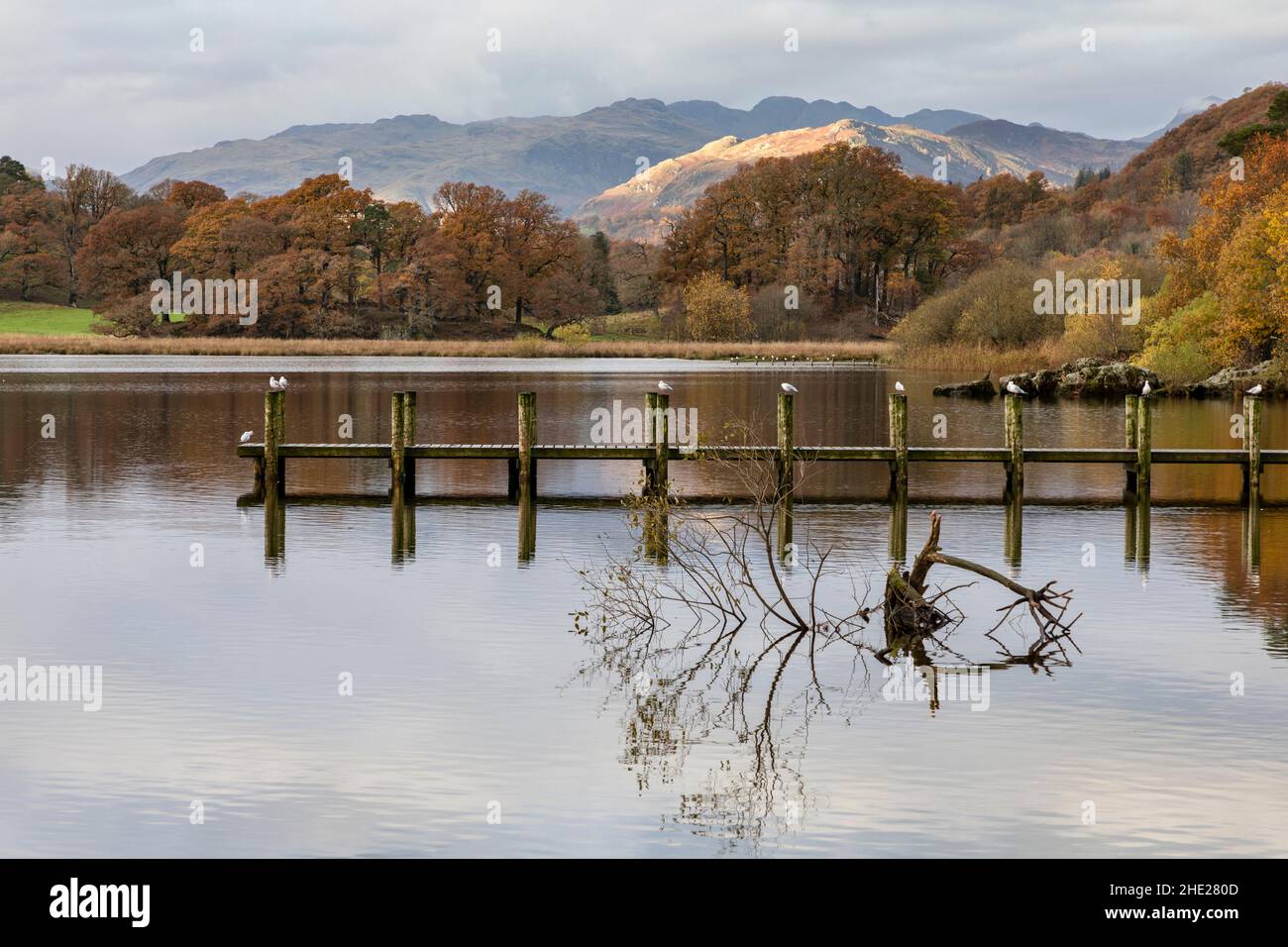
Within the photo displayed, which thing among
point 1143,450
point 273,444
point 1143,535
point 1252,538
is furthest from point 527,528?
point 1143,450

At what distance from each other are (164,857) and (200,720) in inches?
133

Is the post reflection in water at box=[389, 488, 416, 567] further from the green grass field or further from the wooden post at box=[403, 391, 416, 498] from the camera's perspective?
the green grass field

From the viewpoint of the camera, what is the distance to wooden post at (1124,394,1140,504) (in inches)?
1199

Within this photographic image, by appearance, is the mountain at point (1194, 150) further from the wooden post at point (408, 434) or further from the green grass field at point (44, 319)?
the wooden post at point (408, 434)

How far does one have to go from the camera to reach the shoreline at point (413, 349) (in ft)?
338

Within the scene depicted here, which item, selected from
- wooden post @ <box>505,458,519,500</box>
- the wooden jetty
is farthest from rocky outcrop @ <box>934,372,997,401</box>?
→ wooden post @ <box>505,458,519,500</box>

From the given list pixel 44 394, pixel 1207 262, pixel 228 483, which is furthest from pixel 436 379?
pixel 228 483

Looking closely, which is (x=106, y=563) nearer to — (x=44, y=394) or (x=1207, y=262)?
(x=44, y=394)

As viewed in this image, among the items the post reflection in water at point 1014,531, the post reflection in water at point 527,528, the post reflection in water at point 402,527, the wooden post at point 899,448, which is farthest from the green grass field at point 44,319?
the post reflection in water at point 1014,531

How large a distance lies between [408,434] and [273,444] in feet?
8.46

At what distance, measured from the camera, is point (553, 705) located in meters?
14.8

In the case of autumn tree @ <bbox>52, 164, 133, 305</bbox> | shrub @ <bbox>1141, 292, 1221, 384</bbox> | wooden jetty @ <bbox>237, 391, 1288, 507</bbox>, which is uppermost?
autumn tree @ <bbox>52, 164, 133, 305</bbox>

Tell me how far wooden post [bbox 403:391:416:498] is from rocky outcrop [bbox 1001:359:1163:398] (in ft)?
118

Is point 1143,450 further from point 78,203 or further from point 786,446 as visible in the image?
point 78,203
